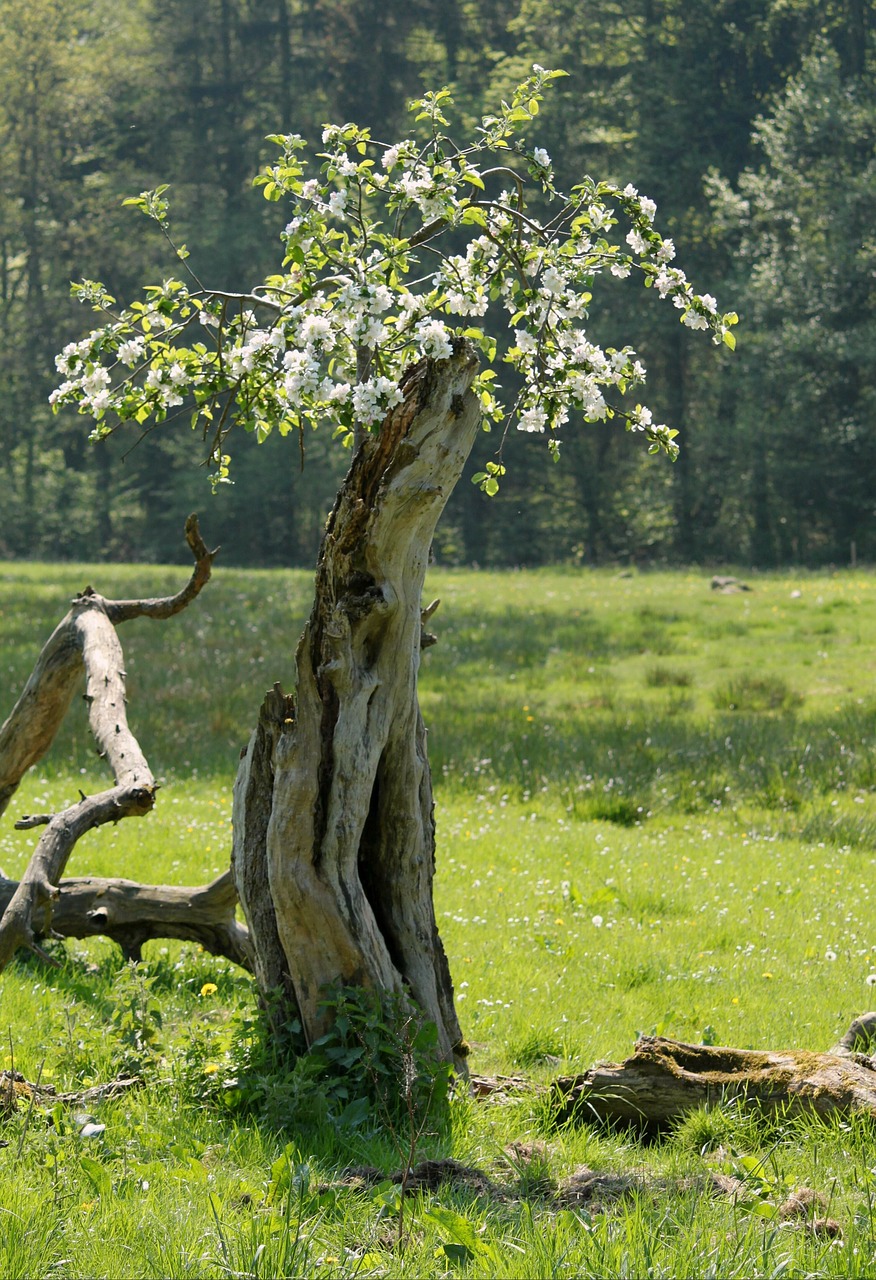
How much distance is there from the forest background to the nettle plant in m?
37.5

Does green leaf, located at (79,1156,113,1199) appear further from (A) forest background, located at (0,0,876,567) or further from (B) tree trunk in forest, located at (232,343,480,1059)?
(A) forest background, located at (0,0,876,567)

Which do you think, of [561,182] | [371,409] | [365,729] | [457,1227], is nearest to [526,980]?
[365,729]

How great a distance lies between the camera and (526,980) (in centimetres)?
762

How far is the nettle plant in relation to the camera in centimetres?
530

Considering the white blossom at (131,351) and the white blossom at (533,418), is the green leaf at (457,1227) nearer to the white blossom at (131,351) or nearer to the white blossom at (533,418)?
the white blossom at (533,418)

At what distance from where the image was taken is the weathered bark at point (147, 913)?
745 centimetres

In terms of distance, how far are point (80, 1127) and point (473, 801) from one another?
8.48m

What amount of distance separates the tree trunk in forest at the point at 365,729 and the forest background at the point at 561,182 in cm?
3810

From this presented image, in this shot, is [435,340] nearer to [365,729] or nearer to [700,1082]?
[365,729]

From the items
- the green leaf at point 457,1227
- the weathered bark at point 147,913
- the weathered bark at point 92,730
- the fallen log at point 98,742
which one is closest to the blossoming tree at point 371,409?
the weathered bark at point 92,730

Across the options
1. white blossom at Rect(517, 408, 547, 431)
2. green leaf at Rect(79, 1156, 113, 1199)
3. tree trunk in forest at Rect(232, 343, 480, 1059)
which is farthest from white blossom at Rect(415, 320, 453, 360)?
green leaf at Rect(79, 1156, 113, 1199)

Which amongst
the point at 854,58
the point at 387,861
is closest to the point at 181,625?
the point at 387,861

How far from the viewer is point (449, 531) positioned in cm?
5444

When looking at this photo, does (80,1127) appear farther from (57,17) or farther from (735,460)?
(57,17)
